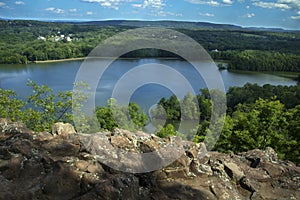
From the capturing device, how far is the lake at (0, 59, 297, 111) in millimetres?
48219

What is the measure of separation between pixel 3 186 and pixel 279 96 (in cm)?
4912

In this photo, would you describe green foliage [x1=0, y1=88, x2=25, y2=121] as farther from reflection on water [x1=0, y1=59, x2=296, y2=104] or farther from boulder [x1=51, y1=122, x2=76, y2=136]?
reflection on water [x1=0, y1=59, x2=296, y2=104]

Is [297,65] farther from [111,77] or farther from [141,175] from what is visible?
[141,175]

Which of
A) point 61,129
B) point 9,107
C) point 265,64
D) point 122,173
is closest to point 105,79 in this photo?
point 9,107

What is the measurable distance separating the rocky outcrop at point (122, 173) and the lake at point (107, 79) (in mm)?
18765

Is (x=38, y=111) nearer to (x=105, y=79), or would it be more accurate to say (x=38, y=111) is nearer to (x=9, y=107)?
(x=9, y=107)

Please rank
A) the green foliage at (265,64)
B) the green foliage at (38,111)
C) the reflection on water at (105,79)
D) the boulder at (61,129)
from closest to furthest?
the boulder at (61,129) → the green foliage at (38,111) → the reflection on water at (105,79) → the green foliage at (265,64)

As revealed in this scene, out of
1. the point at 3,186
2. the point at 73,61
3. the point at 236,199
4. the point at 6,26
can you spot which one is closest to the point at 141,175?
the point at 236,199

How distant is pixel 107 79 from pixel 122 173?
52239 mm

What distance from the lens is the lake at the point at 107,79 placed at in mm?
48219

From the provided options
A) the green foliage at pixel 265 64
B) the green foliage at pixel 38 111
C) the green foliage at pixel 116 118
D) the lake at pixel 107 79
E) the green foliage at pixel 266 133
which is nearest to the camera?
the green foliage at pixel 38 111

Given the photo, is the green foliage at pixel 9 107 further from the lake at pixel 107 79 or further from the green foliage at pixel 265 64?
the green foliage at pixel 265 64

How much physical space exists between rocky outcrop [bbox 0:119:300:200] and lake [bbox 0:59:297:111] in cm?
1877

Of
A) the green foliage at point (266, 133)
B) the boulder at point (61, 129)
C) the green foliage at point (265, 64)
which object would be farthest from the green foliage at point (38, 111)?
the green foliage at point (265, 64)
